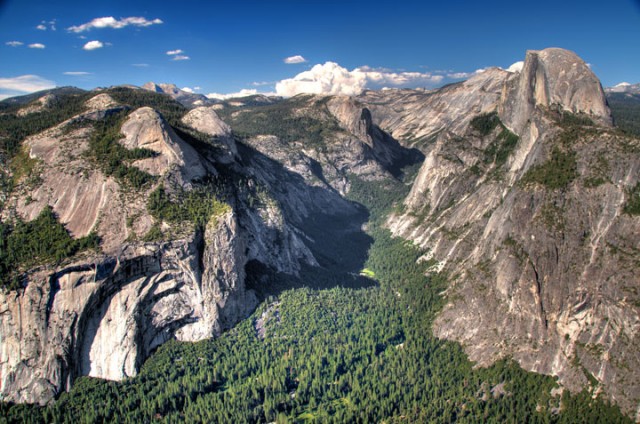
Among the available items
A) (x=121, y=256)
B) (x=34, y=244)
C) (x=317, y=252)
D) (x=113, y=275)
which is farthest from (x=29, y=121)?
(x=317, y=252)

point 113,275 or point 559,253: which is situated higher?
point 559,253

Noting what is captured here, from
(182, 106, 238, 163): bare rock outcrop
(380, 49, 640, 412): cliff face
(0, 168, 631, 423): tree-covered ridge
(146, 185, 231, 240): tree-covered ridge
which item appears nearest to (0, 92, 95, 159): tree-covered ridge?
(182, 106, 238, 163): bare rock outcrop

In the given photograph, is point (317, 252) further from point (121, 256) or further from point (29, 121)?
point (29, 121)

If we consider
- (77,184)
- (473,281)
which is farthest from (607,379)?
(77,184)

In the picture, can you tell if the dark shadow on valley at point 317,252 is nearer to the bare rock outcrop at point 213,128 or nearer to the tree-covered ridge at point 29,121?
the bare rock outcrop at point 213,128

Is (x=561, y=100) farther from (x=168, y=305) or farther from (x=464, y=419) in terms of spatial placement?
(x=168, y=305)

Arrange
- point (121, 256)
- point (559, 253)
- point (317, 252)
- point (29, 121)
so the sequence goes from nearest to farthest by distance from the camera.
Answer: point (121, 256), point (559, 253), point (29, 121), point (317, 252)
